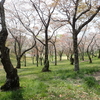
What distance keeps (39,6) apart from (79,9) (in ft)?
20.2

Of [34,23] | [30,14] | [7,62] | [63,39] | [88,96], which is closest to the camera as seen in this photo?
[88,96]

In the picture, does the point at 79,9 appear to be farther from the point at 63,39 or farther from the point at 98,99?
the point at 63,39

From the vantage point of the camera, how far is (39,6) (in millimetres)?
14977

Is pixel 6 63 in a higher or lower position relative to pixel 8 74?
higher

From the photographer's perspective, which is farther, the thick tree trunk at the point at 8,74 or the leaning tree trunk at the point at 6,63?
the thick tree trunk at the point at 8,74

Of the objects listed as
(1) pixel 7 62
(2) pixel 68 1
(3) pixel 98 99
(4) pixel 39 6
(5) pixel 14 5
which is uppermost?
(5) pixel 14 5

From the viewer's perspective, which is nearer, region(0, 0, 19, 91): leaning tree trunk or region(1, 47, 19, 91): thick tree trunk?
region(0, 0, 19, 91): leaning tree trunk

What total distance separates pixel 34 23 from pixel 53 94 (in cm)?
1979

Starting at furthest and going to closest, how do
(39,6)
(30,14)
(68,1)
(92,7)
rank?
(30,14) → (39,6) → (68,1) → (92,7)

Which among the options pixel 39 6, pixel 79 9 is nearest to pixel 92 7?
pixel 79 9

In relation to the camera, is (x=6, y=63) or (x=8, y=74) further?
(x=8, y=74)

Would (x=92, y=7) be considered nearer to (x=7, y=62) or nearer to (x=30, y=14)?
(x=7, y=62)

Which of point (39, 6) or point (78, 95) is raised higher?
point (39, 6)

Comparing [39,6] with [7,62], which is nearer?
[7,62]
